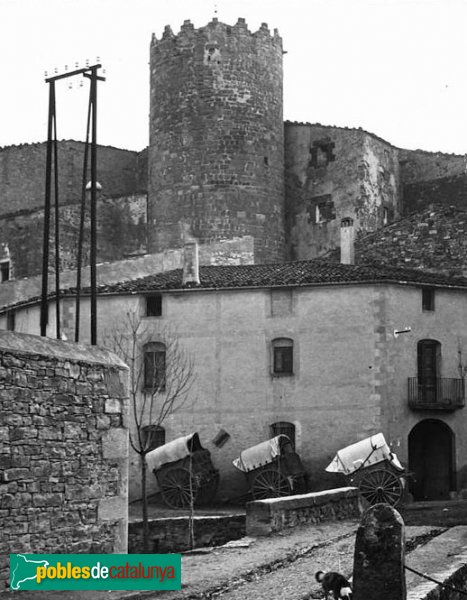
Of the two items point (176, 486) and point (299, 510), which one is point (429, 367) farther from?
point (299, 510)

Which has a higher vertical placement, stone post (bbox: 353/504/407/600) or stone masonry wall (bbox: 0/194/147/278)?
stone masonry wall (bbox: 0/194/147/278)

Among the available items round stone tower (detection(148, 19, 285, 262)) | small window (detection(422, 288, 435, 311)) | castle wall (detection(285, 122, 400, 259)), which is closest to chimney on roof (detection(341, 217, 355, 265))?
small window (detection(422, 288, 435, 311))

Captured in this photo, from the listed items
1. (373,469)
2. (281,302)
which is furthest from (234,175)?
(373,469)

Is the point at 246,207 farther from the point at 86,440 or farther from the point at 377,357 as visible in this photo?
the point at 86,440

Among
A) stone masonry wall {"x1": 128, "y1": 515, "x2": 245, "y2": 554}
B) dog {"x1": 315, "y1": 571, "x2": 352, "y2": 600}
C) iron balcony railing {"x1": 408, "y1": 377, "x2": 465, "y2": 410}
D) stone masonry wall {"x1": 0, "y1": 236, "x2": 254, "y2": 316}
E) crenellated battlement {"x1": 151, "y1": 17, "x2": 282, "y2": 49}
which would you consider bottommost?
stone masonry wall {"x1": 128, "y1": 515, "x2": 245, "y2": 554}

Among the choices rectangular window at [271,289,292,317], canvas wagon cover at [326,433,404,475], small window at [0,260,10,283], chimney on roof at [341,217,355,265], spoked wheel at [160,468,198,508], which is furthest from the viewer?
small window at [0,260,10,283]

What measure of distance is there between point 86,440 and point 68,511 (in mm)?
833

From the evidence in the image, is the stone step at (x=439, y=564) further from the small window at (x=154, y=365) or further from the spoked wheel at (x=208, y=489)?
the small window at (x=154, y=365)

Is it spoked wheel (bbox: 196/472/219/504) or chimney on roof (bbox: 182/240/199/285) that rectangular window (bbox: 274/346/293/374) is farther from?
spoked wheel (bbox: 196/472/219/504)

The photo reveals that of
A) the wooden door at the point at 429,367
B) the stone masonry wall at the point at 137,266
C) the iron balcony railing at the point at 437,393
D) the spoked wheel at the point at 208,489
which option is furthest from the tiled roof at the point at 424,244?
the spoked wheel at the point at 208,489

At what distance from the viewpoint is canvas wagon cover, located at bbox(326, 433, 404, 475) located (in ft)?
103

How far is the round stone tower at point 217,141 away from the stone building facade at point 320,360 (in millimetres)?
12238

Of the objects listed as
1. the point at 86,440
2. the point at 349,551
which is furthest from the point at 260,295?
the point at 86,440

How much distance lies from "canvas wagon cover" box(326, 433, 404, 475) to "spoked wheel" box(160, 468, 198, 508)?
3.80 m
